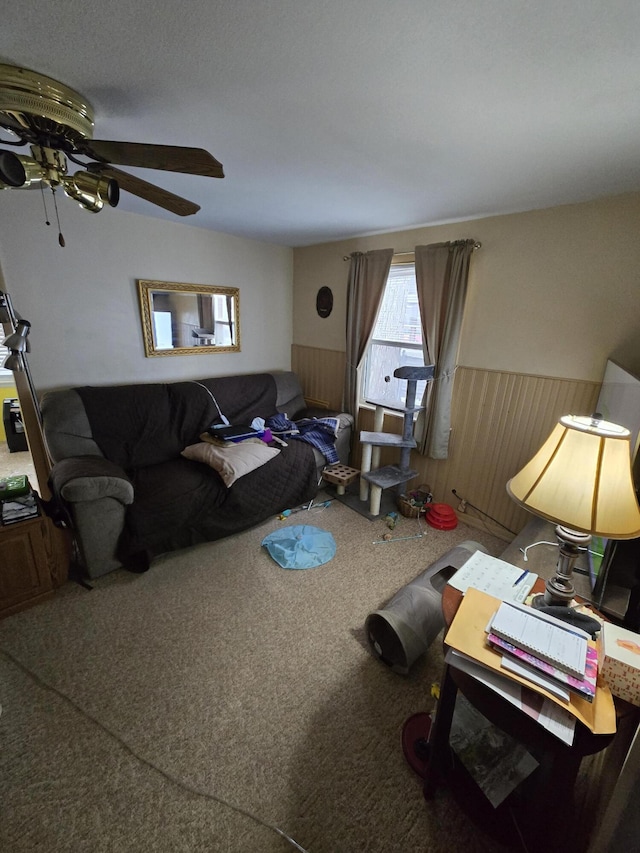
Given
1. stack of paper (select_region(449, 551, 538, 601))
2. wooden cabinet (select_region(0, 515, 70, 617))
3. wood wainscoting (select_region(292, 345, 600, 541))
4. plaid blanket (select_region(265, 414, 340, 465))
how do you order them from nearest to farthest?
1. stack of paper (select_region(449, 551, 538, 601))
2. wooden cabinet (select_region(0, 515, 70, 617))
3. wood wainscoting (select_region(292, 345, 600, 541))
4. plaid blanket (select_region(265, 414, 340, 465))

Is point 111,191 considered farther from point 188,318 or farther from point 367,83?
point 188,318

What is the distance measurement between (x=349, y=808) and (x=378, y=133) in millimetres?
2509

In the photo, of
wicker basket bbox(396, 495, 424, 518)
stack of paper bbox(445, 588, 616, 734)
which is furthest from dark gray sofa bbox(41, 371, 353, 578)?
stack of paper bbox(445, 588, 616, 734)

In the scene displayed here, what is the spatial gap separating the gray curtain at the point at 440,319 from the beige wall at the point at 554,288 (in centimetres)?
10

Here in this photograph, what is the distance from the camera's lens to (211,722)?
138 centimetres

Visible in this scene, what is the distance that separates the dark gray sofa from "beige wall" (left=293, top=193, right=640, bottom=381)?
155 cm

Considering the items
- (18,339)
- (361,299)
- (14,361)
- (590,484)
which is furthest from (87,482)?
(361,299)

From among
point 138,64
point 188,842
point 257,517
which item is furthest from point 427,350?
point 188,842

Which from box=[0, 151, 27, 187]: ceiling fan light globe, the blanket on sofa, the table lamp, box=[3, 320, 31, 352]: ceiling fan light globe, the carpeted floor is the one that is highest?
box=[0, 151, 27, 187]: ceiling fan light globe

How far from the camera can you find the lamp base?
99 cm

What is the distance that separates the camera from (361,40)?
90 centimetres

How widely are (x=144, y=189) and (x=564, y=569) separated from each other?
6.93ft

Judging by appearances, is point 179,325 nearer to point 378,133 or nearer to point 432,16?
point 378,133

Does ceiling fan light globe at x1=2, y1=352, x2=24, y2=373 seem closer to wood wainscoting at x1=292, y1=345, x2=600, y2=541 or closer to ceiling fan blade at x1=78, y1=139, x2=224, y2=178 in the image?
ceiling fan blade at x1=78, y1=139, x2=224, y2=178
